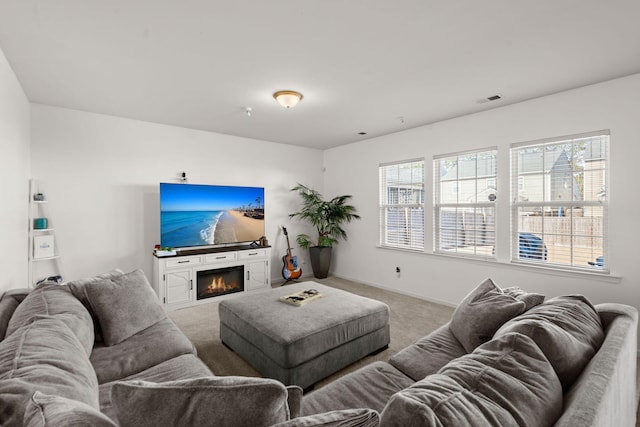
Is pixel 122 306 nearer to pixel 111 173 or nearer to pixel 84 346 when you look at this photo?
pixel 84 346

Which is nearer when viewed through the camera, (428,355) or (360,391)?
(360,391)

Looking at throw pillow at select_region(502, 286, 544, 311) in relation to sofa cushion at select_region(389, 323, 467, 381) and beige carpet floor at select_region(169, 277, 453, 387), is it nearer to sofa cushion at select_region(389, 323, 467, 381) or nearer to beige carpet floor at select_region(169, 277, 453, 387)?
sofa cushion at select_region(389, 323, 467, 381)

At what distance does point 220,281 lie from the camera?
14.9ft

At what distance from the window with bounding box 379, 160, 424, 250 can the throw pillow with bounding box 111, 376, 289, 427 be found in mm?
4187

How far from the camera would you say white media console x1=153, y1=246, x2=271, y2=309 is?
13.2ft

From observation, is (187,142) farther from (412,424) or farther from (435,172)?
(412,424)

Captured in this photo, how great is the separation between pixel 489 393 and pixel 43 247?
14.3 feet

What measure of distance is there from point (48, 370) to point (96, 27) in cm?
215

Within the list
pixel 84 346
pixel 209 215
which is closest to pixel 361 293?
pixel 209 215

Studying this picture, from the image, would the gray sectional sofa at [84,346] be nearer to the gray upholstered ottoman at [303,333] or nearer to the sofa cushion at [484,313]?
the gray upholstered ottoman at [303,333]

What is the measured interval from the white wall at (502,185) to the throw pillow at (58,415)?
403 cm

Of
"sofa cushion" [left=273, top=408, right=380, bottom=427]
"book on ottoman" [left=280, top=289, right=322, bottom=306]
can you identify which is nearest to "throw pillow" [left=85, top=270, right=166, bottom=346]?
"book on ottoman" [left=280, top=289, right=322, bottom=306]

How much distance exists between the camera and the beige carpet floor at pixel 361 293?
2.55 meters

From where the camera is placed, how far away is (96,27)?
2.06 metres
